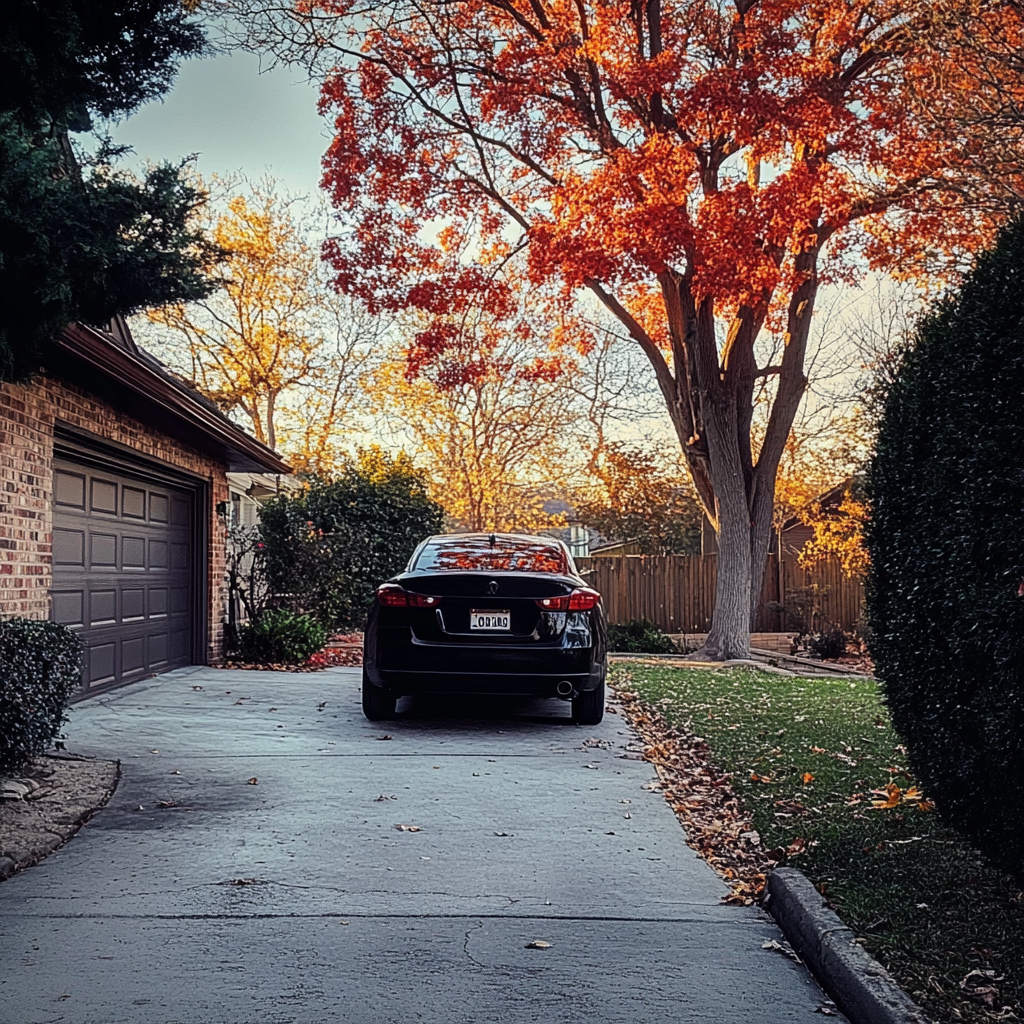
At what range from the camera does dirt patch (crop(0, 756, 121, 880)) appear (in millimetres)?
5238

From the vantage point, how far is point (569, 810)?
6.20 meters

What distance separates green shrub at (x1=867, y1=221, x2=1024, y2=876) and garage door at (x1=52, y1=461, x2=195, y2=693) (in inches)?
280

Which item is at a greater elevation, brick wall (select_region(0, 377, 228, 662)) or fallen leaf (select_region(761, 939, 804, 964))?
brick wall (select_region(0, 377, 228, 662))

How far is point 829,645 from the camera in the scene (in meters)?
19.6

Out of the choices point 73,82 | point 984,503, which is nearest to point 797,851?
point 984,503

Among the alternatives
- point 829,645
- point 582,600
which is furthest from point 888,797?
point 829,645

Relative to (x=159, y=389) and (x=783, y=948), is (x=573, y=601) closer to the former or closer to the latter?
(x=159, y=389)

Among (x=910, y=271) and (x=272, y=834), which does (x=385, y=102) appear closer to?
(x=910, y=271)

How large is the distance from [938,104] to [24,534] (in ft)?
29.7

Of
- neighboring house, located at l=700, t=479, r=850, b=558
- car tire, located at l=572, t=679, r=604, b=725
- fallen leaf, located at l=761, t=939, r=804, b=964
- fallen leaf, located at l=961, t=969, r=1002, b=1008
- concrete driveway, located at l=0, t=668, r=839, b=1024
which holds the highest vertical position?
neighboring house, located at l=700, t=479, r=850, b=558

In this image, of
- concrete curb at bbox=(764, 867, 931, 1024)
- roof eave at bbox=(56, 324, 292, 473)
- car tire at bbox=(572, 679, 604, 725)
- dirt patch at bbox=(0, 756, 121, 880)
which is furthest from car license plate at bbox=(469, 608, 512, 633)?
concrete curb at bbox=(764, 867, 931, 1024)

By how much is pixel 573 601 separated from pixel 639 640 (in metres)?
13.5

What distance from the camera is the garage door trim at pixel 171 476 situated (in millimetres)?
9617

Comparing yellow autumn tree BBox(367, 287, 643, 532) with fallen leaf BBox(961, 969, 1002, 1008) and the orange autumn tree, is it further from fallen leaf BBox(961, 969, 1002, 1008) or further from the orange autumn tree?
fallen leaf BBox(961, 969, 1002, 1008)
